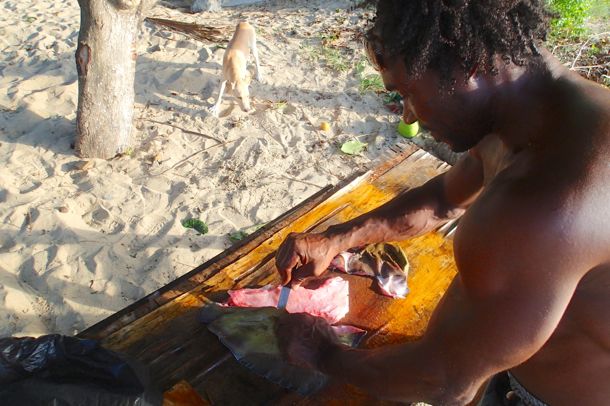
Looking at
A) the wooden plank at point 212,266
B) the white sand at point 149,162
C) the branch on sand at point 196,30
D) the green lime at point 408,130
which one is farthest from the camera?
the branch on sand at point 196,30

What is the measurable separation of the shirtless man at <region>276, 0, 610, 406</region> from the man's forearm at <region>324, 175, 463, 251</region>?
1.77 ft

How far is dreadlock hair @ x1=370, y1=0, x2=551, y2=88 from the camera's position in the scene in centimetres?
134

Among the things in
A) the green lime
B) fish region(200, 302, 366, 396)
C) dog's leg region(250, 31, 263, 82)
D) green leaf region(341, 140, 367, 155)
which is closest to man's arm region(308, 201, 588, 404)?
fish region(200, 302, 366, 396)

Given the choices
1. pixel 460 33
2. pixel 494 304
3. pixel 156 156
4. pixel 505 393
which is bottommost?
pixel 156 156

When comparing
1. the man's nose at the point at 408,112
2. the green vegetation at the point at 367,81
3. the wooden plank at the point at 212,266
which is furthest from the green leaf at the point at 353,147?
the man's nose at the point at 408,112

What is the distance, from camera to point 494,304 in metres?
1.24

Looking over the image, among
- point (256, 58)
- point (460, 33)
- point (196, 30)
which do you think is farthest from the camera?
point (196, 30)

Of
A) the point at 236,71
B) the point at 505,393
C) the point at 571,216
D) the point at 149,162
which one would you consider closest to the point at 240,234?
the point at 149,162

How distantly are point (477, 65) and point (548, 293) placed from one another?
2.04ft

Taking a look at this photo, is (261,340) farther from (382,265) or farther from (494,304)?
(494,304)

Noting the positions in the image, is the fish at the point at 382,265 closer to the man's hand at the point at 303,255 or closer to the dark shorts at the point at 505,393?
the man's hand at the point at 303,255

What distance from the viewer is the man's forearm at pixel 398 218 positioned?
90.1 inches

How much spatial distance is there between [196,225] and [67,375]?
2.16m

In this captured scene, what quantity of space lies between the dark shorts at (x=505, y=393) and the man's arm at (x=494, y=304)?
417mm
